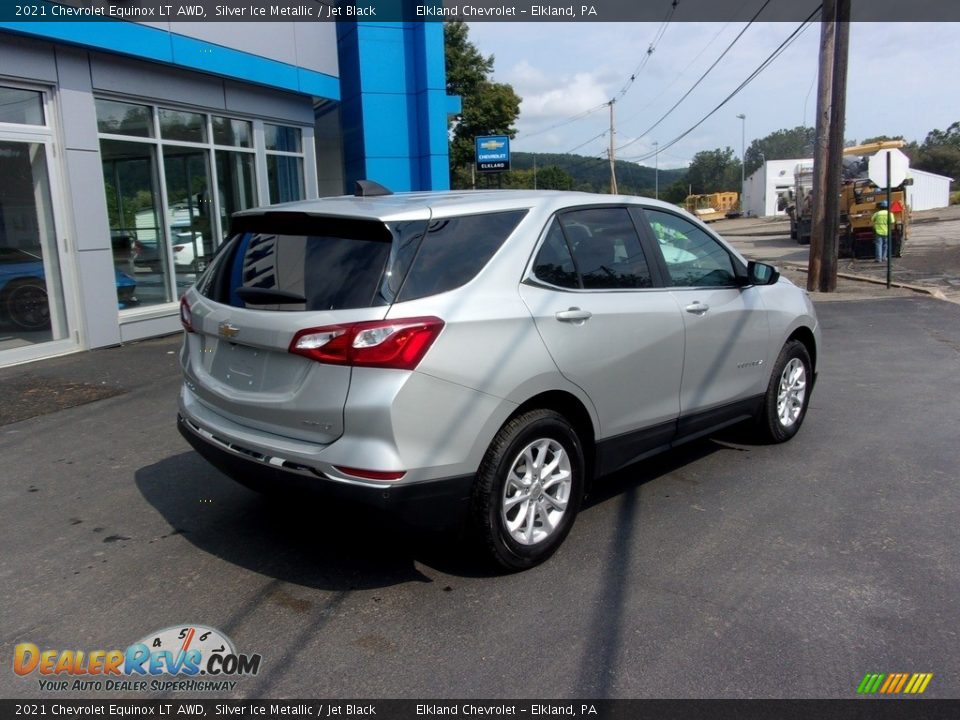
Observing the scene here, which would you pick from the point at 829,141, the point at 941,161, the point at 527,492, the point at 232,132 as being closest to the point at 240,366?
the point at 527,492

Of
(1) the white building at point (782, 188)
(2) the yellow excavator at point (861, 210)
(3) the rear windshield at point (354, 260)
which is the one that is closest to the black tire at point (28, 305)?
(3) the rear windshield at point (354, 260)

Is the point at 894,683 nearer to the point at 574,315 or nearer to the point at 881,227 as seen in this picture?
the point at 574,315

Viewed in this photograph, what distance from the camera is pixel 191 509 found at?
470 centimetres

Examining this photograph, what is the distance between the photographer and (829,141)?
16.4 metres

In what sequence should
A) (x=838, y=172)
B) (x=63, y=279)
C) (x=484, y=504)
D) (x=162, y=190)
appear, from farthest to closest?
(x=838, y=172), (x=162, y=190), (x=63, y=279), (x=484, y=504)

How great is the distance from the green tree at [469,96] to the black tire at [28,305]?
37.8 metres

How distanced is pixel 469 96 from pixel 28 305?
131ft

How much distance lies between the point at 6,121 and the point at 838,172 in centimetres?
1467

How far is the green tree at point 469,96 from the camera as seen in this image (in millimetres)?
45156

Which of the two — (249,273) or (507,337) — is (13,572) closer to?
(249,273)

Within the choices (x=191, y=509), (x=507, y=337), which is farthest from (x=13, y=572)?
(x=507, y=337)

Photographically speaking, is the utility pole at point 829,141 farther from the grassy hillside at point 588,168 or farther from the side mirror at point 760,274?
the grassy hillside at point 588,168

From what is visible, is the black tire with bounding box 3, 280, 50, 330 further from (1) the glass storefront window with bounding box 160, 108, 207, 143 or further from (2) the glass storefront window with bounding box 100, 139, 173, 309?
(1) the glass storefront window with bounding box 160, 108, 207, 143

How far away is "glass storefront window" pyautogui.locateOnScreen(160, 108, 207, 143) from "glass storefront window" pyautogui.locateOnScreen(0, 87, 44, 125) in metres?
1.92
